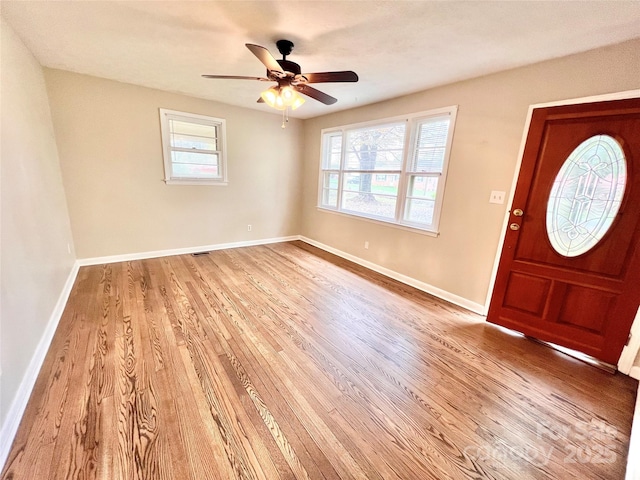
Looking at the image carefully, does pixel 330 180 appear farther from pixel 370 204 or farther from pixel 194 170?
pixel 194 170

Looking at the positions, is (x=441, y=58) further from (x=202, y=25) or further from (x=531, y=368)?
(x=531, y=368)

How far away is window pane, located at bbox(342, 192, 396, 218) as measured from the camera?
3773 millimetres

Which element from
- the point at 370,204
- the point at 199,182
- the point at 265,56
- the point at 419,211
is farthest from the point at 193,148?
the point at 419,211

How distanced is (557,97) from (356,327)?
2.63 meters

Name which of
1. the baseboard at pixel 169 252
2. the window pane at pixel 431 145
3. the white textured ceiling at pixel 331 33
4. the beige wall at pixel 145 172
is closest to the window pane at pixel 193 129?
the beige wall at pixel 145 172

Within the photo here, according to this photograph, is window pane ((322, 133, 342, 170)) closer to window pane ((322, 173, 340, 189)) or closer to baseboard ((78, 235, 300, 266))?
window pane ((322, 173, 340, 189))

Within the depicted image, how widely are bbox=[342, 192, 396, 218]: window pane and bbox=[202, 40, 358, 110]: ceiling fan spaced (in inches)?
69.9

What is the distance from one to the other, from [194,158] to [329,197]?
2.38 meters

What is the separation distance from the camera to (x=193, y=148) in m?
4.08

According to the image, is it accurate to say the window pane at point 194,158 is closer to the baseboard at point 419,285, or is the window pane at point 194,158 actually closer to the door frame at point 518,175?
the baseboard at point 419,285

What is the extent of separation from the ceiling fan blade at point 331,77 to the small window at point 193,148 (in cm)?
270

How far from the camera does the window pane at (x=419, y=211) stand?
326 cm

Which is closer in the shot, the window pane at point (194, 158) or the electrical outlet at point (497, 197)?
the electrical outlet at point (497, 197)

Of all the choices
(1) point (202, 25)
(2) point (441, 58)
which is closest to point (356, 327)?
(2) point (441, 58)
